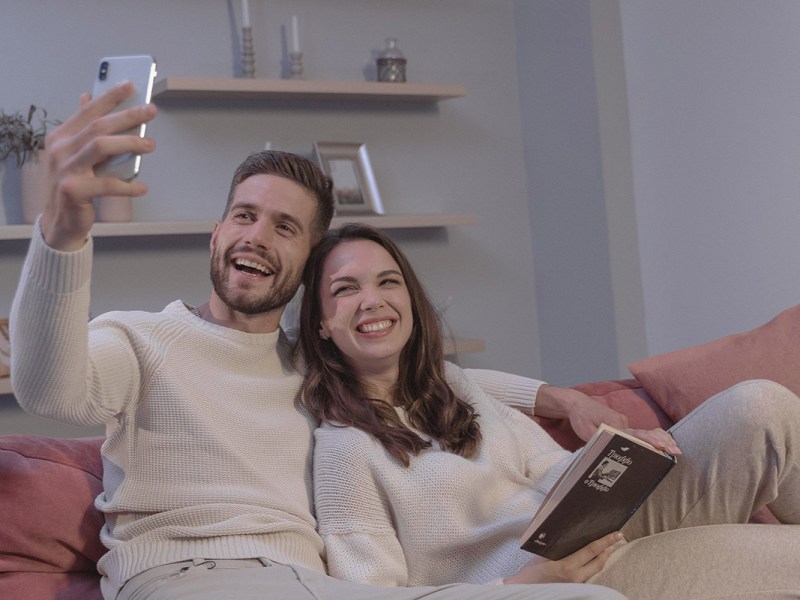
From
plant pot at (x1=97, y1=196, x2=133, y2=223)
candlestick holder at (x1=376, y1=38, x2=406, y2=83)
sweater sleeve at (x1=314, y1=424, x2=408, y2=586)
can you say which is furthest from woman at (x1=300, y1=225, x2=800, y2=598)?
candlestick holder at (x1=376, y1=38, x2=406, y2=83)

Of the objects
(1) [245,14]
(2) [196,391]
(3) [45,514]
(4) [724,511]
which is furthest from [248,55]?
(4) [724,511]

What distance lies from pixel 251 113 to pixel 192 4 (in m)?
0.45

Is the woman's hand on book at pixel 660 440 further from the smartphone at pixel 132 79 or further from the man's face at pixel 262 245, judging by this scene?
the smartphone at pixel 132 79

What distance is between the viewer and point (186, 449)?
173 centimetres

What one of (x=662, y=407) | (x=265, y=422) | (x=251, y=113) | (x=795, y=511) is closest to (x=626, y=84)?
(x=251, y=113)

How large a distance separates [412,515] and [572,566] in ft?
0.92

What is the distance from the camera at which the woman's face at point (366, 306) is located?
201cm

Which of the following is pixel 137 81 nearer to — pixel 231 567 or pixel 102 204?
pixel 231 567

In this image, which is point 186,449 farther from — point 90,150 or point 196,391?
point 90,150

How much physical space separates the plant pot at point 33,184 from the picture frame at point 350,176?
995 mm

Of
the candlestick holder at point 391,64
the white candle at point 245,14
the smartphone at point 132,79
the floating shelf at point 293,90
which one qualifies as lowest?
the smartphone at point 132,79

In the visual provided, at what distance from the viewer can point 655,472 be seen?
5.55 ft

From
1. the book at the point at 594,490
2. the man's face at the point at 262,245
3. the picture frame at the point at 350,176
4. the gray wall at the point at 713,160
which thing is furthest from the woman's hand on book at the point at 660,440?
the picture frame at the point at 350,176

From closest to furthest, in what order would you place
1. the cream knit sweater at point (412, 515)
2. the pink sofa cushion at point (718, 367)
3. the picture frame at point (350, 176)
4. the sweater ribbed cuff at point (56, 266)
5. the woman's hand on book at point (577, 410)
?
the sweater ribbed cuff at point (56, 266)
the cream knit sweater at point (412, 515)
the woman's hand on book at point (577, 410)
the pink sofa cushion at point (718, 367)
the picture frame at point (350, 176)
